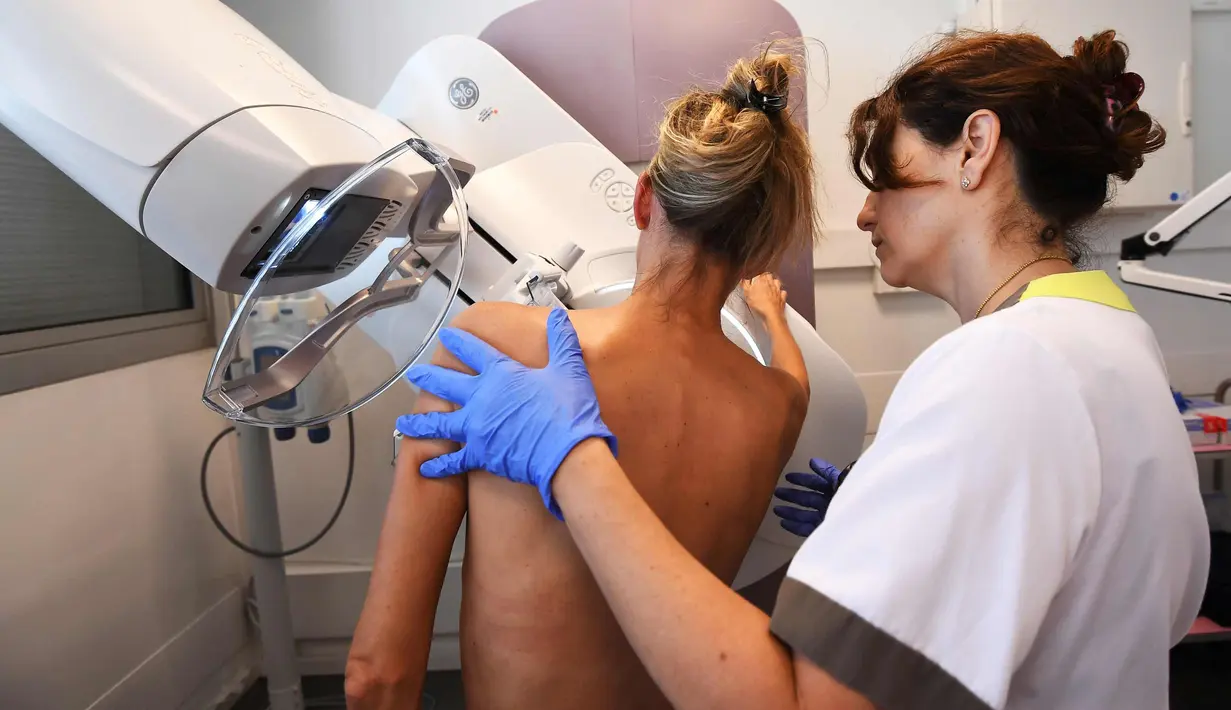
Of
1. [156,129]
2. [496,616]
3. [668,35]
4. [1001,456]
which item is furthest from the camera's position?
[668,35]

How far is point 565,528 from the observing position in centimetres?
88

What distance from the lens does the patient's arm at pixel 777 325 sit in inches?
47.9

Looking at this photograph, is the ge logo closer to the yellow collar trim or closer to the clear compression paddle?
the clear compression paddle

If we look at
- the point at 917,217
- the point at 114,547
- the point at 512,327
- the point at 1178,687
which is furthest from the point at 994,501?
the point at 1178,687

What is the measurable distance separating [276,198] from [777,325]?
869mm

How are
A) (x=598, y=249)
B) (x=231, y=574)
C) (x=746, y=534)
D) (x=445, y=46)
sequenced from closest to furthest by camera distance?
(x=746, y=534) → (x=598, y=249) → (x=445, y=46) → (x=231, y=574)

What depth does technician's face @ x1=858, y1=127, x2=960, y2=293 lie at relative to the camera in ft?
2.57

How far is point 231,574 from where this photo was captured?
6.16 ft

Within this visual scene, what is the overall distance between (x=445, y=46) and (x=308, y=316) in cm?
61

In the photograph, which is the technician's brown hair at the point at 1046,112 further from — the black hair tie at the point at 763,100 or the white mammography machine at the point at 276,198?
the white mammography machine at the point at 276,198

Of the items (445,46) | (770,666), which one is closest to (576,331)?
(770,666)

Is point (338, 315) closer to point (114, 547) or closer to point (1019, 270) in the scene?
point (1019, 270)

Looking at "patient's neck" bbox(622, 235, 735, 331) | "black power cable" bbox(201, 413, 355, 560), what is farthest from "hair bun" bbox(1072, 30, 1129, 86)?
"black power cable" bbox(201, 413, 355, 560)

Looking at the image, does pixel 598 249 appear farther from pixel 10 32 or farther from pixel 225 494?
pixel 225 494
